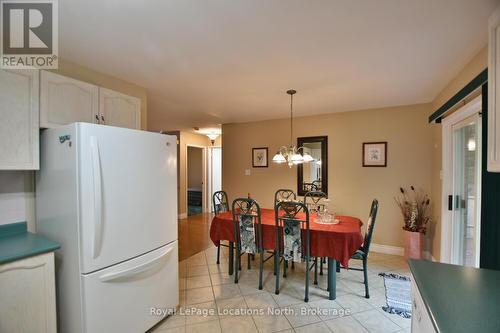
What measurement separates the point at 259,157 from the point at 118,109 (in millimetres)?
2882

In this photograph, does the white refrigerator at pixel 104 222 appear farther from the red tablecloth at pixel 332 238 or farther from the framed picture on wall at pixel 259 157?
the framed picture on wall at pixel 259 157

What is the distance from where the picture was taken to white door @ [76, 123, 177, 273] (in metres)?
1.54

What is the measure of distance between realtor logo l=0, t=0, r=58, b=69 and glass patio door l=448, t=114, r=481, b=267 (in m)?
3.47

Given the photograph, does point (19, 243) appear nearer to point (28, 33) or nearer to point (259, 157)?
point (28, 33)

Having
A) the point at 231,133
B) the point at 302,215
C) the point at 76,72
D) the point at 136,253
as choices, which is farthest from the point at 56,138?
the point at 231,133

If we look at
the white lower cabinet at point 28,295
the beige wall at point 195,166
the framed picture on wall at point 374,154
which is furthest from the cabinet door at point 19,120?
the beige wall at point 195,166

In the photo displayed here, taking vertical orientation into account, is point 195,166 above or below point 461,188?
above

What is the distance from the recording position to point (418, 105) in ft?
11.6

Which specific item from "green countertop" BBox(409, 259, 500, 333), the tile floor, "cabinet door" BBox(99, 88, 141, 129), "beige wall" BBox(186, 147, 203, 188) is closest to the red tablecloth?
the tile floor

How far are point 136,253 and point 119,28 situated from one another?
1620 mm

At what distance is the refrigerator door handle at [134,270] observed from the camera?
5.34 feet

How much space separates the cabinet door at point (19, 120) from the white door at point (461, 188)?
3.63 meters

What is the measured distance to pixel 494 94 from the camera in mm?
1148

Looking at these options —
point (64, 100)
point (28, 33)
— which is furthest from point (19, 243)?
point (28, 33)
